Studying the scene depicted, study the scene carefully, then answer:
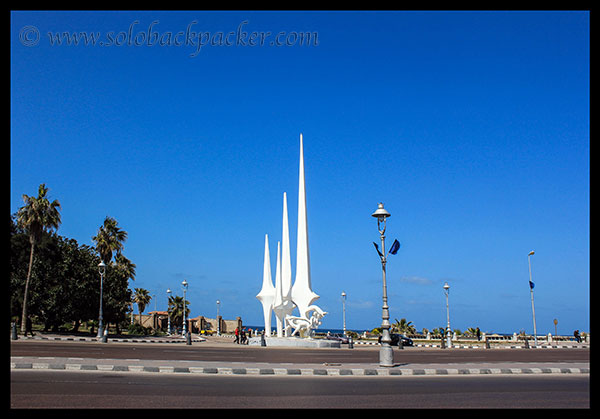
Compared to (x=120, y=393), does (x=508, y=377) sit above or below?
below

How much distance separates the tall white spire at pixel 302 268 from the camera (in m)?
42.6

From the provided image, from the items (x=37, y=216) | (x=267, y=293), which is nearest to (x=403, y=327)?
(x=267, y=293)

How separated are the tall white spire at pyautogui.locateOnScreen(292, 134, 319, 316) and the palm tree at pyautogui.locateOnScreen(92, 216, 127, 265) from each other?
90.1ft

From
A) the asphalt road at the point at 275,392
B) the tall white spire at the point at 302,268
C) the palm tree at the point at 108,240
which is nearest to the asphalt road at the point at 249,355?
the asphalt road at the point at 275,392

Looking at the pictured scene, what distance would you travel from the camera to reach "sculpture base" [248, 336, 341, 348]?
132ft

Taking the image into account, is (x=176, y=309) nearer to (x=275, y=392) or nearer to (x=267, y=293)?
(x=267, y=293)

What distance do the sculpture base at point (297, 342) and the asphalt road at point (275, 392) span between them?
25280 mm

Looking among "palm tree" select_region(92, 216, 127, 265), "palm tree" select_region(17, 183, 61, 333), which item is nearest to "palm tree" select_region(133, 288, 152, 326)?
"palm tree" select_region(92, 216, 127, 265)

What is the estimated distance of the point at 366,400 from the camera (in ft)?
33.6

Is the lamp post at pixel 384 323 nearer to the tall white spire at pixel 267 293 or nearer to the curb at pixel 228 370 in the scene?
the curb at pixel 228 370
